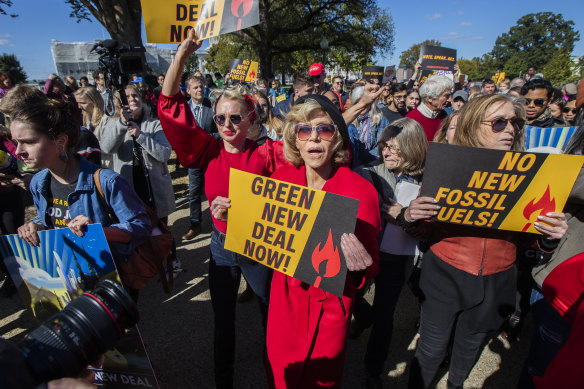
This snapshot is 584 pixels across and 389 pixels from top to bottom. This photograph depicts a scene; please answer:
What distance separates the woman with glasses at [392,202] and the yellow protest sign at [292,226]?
807mm

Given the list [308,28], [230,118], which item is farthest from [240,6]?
[308,28]

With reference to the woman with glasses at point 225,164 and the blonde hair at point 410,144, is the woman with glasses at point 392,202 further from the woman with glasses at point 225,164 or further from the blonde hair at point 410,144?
the woman with glasses at point 225,164

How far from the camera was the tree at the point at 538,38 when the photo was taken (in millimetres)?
73125

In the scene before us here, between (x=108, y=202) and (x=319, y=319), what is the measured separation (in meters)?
1.45

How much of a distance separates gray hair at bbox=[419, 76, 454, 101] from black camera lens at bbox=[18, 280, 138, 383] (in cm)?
370

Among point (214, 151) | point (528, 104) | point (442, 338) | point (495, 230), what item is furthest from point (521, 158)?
point (528, 104)

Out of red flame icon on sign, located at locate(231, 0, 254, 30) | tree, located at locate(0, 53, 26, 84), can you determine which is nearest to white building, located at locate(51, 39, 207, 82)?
tree, located at locate(0, 53, 26, 84)

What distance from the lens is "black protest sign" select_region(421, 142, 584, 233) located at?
146 cm

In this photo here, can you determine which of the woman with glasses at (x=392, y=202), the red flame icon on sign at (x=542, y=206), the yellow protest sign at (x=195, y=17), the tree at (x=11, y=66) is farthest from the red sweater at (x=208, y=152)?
the tree at (x=11, y=66)

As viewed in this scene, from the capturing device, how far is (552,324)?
1701 mm

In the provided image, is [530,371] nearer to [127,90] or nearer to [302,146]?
[302,146]

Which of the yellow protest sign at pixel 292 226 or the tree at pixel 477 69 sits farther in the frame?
the tree at pixel 477 69

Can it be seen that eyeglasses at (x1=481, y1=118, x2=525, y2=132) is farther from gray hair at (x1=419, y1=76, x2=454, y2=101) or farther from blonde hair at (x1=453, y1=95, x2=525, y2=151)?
gray hair at (x1=419, y1=76, x2=454, y2=101)

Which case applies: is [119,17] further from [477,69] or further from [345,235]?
[477,69]
